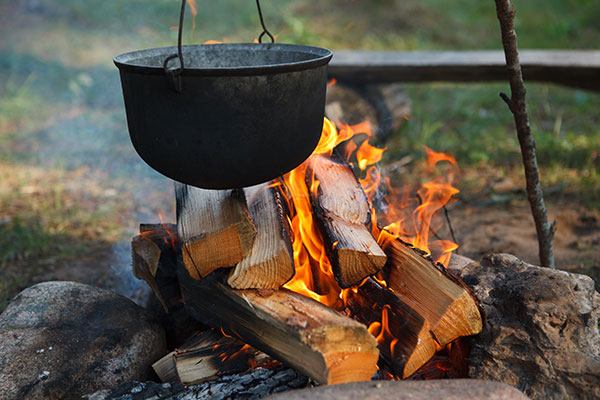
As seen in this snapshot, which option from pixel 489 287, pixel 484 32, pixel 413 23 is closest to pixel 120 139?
pixel 489 287

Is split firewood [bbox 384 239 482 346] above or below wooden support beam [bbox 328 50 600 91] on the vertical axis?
below

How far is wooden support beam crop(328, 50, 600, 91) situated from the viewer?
13.6 feet

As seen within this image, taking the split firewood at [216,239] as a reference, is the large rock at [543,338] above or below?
below

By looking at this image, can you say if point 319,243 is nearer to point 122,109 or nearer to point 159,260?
point 159,260

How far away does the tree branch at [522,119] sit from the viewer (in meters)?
2.11

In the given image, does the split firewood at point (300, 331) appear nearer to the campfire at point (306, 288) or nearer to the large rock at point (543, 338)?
the campfire at point (306, 288)

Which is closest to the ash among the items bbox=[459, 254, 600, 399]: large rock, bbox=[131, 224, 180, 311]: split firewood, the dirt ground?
bbox=[131, 224, 180, 311]: split firewood

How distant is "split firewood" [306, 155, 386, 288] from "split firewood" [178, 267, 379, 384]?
18 centimetres

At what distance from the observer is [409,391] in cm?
144

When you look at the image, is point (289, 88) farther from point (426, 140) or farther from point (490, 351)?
point (426, 140)

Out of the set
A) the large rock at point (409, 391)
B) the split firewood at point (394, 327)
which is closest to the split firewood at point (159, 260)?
the split firewood at point (394, 327)

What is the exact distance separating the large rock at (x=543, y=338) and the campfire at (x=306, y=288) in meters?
0.10

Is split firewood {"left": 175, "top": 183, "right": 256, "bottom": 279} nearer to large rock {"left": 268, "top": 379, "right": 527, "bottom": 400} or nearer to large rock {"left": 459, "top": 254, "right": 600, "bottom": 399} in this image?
large rock {"left": 268, "top": 379, "right": 527, "bottom": 400}

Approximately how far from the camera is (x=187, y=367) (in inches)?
73.7
